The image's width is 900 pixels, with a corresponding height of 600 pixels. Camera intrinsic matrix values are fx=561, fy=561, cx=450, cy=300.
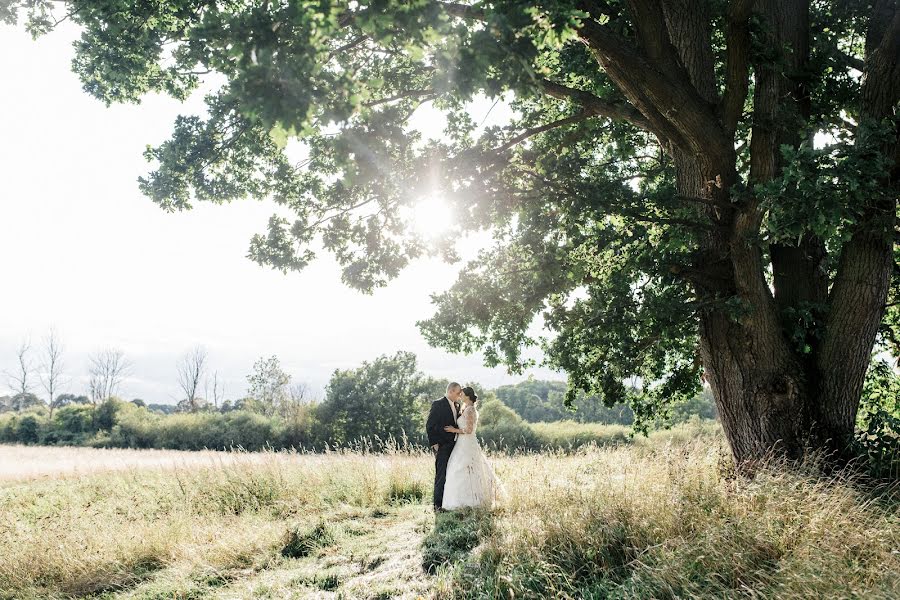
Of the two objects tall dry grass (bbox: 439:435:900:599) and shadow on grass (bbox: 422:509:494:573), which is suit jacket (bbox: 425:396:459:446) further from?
tall dry grass (bbox: 439:435:900:599)

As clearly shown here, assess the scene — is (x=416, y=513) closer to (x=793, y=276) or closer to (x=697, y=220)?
(x=697, y=220)

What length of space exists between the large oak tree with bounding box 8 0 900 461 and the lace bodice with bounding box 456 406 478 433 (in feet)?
3.33

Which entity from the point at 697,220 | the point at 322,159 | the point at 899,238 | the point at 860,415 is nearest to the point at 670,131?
the point at 697,220

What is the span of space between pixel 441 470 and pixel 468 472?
0.51 m

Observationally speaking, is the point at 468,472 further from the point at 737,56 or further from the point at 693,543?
the point at 737,56

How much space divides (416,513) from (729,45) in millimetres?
8133

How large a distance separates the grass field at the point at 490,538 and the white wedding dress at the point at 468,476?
446 millimetres

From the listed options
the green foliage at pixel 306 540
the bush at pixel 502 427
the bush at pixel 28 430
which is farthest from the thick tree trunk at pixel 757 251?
the bush at pixel 28 430

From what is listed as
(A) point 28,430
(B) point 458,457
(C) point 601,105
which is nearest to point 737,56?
(C) point 601,105

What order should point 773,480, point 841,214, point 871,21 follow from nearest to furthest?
point 841,214 → point 773,480 → point 871,21

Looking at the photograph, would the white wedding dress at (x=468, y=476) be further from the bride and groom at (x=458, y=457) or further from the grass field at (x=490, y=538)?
the grass field at (x=490, y=538)

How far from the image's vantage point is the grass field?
452 centimetres

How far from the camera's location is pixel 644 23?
22.1 ft

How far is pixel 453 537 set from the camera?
691cm
